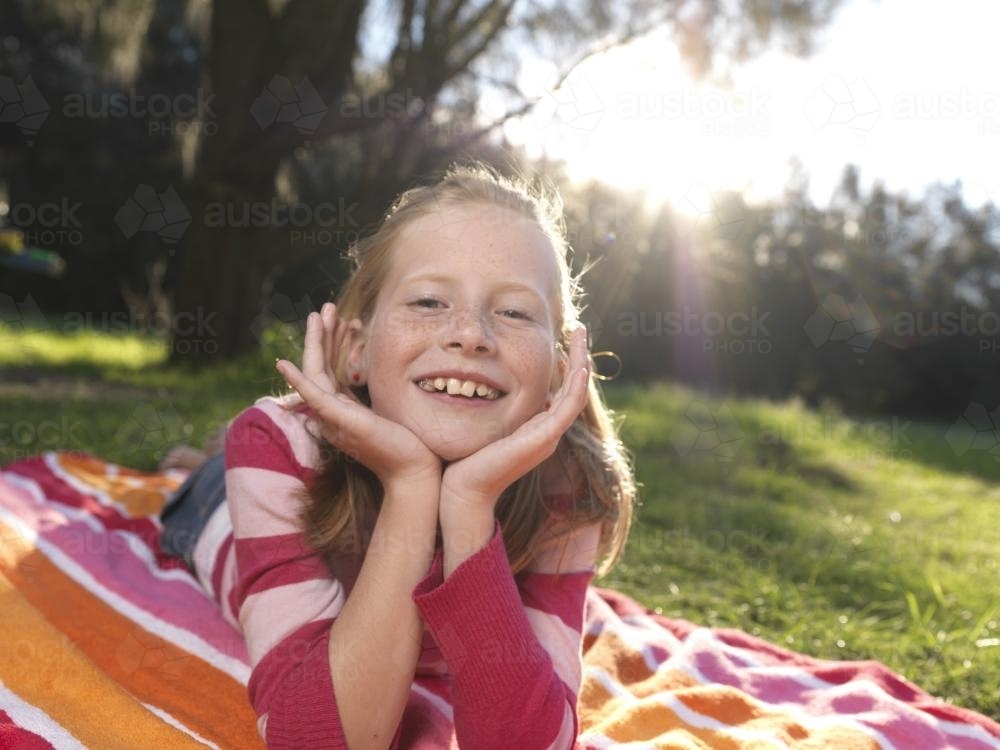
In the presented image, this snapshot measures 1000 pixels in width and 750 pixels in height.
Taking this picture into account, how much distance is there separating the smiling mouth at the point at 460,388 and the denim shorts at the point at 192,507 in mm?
977

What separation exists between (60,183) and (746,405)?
45.3 feet

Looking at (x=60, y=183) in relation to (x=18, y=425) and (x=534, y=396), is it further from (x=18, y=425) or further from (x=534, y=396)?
(x=534, y=396)

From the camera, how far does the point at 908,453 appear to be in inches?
259

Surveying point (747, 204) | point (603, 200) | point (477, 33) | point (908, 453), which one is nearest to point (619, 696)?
point (908, 453)

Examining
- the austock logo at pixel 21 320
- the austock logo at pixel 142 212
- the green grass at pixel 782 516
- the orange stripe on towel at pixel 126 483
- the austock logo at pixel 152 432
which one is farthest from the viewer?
the austock logo at pixel 142 212

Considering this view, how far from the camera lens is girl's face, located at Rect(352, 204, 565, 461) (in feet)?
4.81

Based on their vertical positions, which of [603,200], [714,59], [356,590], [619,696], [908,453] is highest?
[714,59]

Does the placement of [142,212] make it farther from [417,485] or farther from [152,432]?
[417,485]

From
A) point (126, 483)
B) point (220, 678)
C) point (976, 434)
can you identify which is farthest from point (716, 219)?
point (220, 678)

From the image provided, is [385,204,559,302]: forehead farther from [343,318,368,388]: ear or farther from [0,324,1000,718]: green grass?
[0,324,1000,718]: green grass

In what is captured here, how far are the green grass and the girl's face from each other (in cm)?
103

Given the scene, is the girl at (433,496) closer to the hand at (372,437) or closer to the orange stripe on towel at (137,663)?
the hand at (372,437)

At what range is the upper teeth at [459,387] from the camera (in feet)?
4.83

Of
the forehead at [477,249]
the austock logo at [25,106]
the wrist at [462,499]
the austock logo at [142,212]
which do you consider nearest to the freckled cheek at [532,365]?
the forehead at [477,249]
